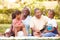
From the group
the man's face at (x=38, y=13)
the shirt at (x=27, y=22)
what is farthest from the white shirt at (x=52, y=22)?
the shirt at (x=27, y=22)

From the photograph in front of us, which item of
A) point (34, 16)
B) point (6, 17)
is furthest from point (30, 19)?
point (6, 17)

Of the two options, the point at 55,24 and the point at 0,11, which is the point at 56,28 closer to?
the point at 55,24

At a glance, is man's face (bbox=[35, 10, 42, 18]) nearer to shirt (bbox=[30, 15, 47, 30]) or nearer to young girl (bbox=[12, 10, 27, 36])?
shirt (bbox=[30, 15, 47, 30])

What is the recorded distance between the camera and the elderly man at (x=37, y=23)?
355 cm

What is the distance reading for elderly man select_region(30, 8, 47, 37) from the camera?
11.6 feet

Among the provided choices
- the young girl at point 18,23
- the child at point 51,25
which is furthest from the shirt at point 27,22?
the child at point 51,25

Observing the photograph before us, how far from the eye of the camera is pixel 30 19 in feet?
11.6

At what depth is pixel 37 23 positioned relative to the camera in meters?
3.56

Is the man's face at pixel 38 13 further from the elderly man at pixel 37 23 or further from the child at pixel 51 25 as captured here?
the child at pixel 51 25

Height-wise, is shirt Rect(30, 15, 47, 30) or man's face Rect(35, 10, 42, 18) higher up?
man's face Rect(35, 10, 42, 18)

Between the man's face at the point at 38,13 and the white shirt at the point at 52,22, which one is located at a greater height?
the man's face at the point at 38,13

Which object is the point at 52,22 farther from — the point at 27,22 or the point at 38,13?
the point at 27,22

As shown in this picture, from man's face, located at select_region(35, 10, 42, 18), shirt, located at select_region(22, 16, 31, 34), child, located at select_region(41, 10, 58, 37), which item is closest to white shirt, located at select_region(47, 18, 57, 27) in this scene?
child, located at select_region(41, 10, 58, 37)

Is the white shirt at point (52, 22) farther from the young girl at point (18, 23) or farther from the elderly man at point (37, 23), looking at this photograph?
the young girl at point (18, 23)
